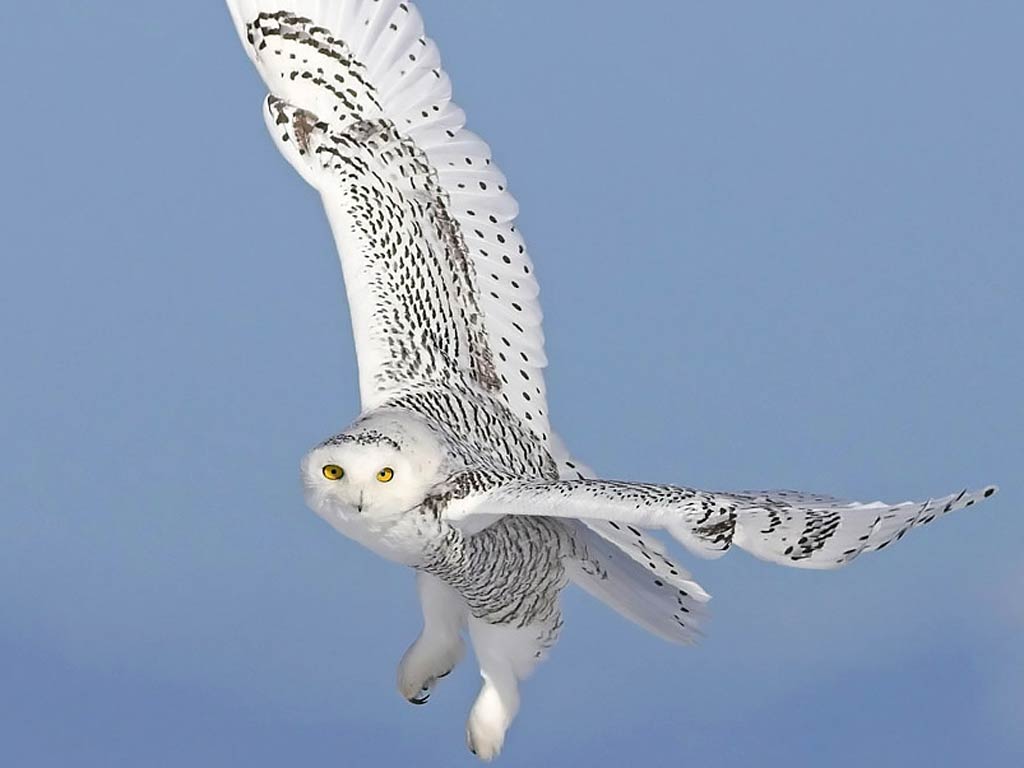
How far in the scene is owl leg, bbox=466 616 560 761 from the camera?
7.04m

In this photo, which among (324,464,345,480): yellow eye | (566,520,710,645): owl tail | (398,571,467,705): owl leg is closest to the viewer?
→ (324,464,345,480): yellow eye

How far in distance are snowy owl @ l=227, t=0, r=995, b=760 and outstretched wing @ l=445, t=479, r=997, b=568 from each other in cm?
3

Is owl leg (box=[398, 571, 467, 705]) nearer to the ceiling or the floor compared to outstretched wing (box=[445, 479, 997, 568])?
nearer to the ceiling

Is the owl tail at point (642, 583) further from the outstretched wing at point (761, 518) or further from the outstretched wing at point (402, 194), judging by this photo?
the outstretched wing at point (761, 518)

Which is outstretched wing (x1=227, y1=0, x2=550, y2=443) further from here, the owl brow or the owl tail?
the owl brow

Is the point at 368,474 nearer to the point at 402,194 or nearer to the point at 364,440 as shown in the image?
the point at 364,440

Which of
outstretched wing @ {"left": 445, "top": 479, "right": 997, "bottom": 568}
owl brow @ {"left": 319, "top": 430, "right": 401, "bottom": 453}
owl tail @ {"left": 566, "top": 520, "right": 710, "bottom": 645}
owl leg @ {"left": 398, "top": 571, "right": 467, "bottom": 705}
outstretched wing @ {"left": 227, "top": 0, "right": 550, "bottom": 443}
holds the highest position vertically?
outstretched wing @ {"left": 227, "top": 0, "right": 550, "bottom": 443}

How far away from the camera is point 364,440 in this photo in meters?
6.21

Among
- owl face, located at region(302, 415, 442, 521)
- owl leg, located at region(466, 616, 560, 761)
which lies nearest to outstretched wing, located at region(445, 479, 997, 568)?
owl face, located at region(302, 415, 442, 521)

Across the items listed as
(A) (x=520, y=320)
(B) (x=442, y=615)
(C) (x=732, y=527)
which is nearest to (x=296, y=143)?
(A) (x=520, y=320)

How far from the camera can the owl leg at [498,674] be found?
7043 mm

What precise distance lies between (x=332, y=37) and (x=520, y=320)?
1.19 m

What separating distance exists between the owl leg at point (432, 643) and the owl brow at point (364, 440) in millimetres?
987

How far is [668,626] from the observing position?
7.24 m
